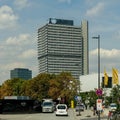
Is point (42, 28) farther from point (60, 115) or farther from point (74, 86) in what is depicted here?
point (60, 115)

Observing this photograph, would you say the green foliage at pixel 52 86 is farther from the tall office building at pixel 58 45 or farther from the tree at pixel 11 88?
the tall office building at pixel 58 45

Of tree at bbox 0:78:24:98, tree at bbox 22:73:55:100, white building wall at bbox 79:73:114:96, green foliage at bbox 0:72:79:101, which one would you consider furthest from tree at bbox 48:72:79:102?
tree at bbox 0:78:24:98

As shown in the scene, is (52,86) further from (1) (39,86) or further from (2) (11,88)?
(2) (11,88)

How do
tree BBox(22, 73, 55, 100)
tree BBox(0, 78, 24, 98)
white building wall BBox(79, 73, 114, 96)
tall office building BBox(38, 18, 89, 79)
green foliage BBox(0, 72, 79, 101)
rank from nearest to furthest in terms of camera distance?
green foliage BBox(0, 72, 79, 101) → tree BBox(22, 73, 55, 100) → white building wall BBox(79, 73, 114, 96) → tall office building BBox(38, 18, 89, 79) → tree BBox(0, 78, 24, 98)

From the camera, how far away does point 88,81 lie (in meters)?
145

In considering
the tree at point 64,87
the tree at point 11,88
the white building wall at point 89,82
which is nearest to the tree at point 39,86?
the tree at point 64,87

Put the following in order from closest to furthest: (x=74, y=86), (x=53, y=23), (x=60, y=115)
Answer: (x=60, y=115), (x=74, y=86), (x=53, y=23)

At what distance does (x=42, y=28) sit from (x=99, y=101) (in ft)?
437

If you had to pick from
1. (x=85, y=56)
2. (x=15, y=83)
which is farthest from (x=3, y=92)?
(x=85, y=56)

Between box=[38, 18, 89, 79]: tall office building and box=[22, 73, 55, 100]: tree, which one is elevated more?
box=[38, 18, 89, 79]: tall office building

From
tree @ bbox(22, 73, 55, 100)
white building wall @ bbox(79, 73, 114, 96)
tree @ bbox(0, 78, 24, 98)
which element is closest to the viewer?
tree @ bbox(22, 73, 55, 100)

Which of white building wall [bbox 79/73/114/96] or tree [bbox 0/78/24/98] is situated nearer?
white building wall [bbox 79/73/114/96]

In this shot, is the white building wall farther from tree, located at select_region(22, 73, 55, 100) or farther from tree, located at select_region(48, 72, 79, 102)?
tree, located at select_region(48, 72, 79, 102)

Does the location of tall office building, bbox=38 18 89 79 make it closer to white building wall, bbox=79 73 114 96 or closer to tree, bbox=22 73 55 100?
white building wall, bbox=79 73 114 96
